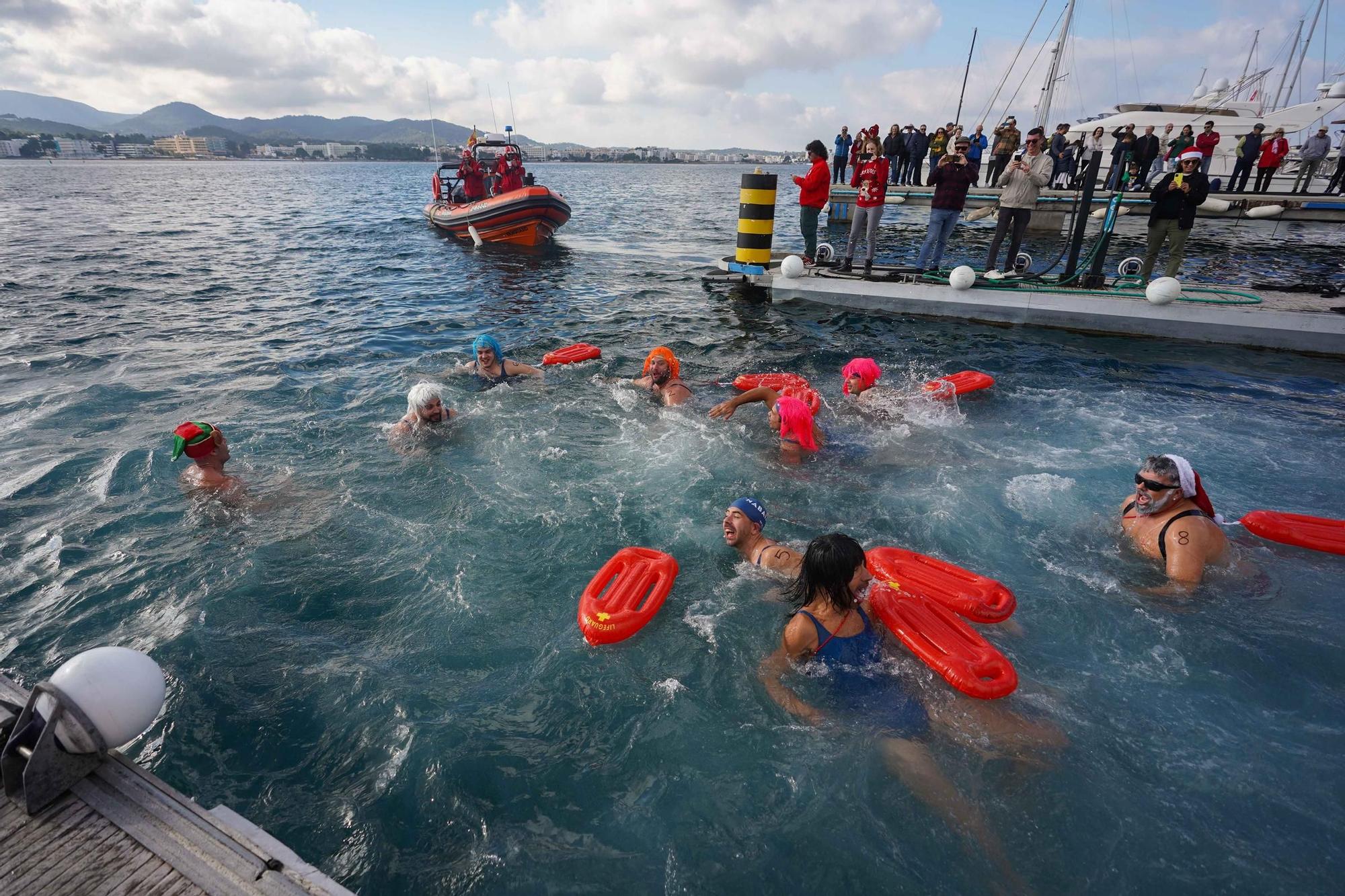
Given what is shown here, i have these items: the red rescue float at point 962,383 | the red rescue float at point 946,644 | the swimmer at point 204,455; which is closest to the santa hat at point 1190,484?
the red rescue float at point 946,644

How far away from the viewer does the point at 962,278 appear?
10805 millimetres

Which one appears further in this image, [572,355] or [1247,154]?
[1247,154]

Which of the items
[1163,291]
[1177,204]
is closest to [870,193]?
[1177,204]

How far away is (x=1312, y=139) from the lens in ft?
63.2

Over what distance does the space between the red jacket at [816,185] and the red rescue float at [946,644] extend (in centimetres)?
930

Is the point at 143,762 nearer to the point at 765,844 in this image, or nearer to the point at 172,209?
the point at 765,844

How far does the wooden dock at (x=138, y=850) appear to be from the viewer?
6.88ft

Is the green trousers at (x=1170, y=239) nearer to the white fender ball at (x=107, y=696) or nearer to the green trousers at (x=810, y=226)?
the green trousers at (x=810, y=226)

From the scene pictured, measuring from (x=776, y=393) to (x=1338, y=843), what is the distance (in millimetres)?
5409

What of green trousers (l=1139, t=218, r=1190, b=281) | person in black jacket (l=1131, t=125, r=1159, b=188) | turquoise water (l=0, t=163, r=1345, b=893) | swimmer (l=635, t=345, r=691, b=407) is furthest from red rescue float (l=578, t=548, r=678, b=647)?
person in black jacket (l=1131, t=125, r=1159, b=188)

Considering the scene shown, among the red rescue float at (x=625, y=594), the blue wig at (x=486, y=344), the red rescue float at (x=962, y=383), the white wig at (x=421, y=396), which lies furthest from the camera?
the blue wig at (x=486, y=344)

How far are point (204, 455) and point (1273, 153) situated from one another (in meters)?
28.8

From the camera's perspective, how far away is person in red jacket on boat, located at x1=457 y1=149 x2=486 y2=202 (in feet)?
67.6

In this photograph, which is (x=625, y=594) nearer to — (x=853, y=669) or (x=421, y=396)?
(x=853, y=669)
